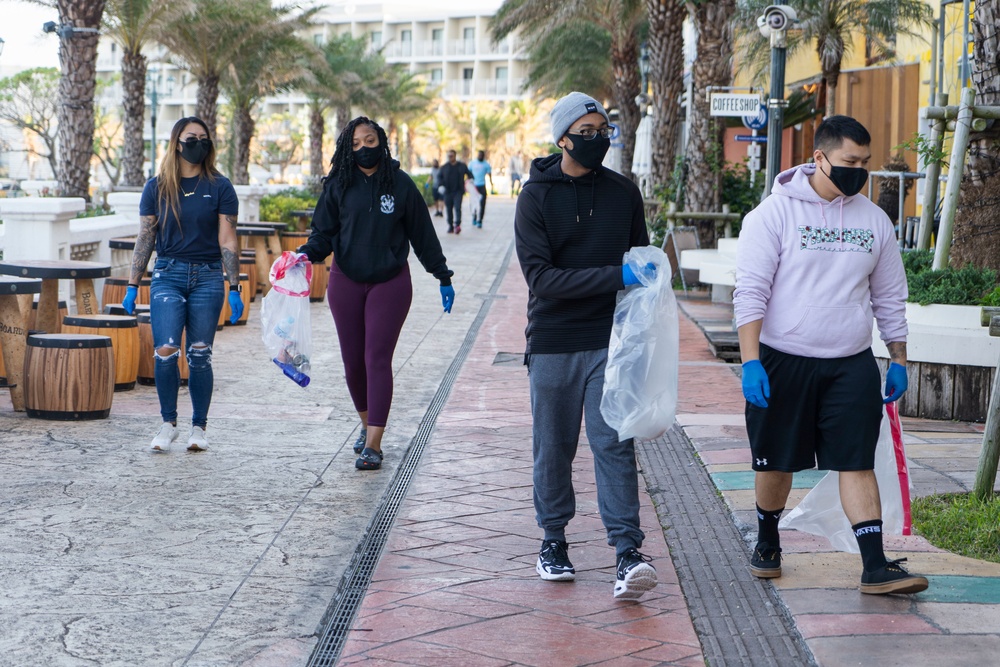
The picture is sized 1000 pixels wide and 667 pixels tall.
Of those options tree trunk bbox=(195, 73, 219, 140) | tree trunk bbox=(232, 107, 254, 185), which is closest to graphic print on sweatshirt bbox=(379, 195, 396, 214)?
tree trunk bbox=(195, 73, 219, 140)

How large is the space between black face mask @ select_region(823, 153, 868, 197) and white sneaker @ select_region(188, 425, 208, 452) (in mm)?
3865

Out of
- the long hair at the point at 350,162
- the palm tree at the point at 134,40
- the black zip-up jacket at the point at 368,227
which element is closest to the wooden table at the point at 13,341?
the black zip-up jacket at the point at 368,227

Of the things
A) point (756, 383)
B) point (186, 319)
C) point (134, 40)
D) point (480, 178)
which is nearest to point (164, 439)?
point (186, 319)

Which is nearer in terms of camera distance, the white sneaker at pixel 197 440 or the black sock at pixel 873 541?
the black sock at pixel 873 541

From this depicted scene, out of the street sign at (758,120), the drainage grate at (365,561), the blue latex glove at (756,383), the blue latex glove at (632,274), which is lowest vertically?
the drainage grate at (365,561)

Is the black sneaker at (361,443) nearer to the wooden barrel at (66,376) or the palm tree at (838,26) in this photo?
the wooden barrel at (66,376)

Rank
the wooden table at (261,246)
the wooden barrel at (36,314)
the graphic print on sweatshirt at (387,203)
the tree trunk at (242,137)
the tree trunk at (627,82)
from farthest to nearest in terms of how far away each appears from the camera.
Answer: the tree trunk at (242,137) < the tree trunk at (627,82) < the wooden table at (261,246) < the wooden barrel at (36,314) < the graphic print on sweatshirt at (387,203)

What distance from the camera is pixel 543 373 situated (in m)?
4.41

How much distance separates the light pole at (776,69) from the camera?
1092 centimetres

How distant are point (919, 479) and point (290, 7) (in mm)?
24049

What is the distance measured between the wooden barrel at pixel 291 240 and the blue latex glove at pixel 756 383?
11.7m

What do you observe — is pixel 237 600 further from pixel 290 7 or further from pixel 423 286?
pixel 290 7

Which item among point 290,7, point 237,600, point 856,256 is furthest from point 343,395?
point 290,7

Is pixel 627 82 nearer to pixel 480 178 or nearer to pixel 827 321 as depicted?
pixel 480 178
